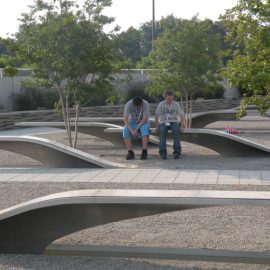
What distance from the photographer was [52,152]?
11.9 m

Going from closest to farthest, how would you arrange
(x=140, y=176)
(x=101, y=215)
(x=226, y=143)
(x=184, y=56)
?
1. (x=101, y=215)
2. (x=140, y=176)
3. (x=226, y=143)
4. (x=184, y=56)

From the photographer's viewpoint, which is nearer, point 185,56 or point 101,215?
point 101,215

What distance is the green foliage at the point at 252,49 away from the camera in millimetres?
9406

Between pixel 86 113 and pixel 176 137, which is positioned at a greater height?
pixel 176 137

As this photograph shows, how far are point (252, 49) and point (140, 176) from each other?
2812mm

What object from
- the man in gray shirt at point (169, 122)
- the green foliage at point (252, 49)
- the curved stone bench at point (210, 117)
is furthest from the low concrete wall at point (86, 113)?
the green foliage at point (252, 49)

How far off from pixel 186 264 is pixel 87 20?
1008 centimetres

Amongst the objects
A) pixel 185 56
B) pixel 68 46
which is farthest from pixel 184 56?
pixel 68 46

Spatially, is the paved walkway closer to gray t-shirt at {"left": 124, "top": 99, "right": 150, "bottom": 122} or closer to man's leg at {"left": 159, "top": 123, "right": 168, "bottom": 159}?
man's leg at {"left": 159, "top": 123, "right": 168, "bottom": 159}

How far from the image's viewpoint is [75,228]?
5828mm

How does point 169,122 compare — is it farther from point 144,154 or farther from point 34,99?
point 34,99

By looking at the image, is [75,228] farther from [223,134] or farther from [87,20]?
[87,20]

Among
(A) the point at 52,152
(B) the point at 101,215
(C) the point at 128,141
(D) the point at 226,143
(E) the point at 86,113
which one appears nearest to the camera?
(B) the point at 101,215

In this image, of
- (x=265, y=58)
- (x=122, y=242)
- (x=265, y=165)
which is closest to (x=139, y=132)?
(x=265, y=165)
